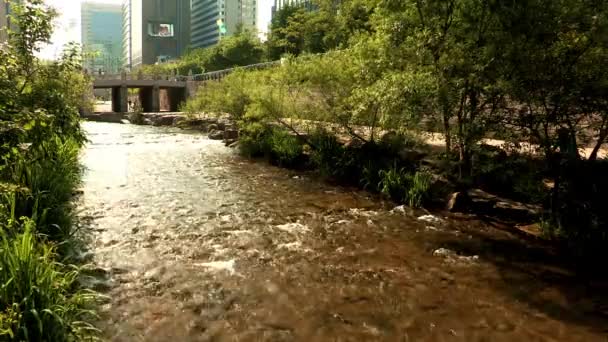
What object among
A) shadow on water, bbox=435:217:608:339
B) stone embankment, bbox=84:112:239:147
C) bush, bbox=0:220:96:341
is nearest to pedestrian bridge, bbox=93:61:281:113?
stone embankment, bbox=84:112:239:147

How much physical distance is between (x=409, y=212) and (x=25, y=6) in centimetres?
901

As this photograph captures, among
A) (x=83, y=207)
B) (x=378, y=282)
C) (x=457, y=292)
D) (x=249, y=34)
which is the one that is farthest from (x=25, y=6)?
(x=249, y=34)

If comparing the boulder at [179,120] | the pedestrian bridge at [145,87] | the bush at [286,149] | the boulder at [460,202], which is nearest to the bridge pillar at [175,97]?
the pedestrian bridge at [145,87]

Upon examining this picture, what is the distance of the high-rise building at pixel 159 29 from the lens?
151 metres

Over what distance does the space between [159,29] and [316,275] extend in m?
161

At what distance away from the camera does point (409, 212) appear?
11602 mm

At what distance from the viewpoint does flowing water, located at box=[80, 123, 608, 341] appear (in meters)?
5.81

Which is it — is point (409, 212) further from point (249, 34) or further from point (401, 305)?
point (249, 34)

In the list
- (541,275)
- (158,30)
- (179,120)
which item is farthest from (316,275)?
(158,30)

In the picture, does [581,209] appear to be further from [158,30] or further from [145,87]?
[158,30]

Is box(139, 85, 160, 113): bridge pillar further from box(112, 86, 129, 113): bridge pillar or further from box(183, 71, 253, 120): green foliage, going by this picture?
box(183, 71, 253, 120): green foliage

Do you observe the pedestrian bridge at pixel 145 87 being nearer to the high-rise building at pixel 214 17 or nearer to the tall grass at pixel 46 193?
the tall grass at pixel 46 193

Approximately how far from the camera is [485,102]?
1023cm

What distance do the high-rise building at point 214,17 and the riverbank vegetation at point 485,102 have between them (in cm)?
12847
